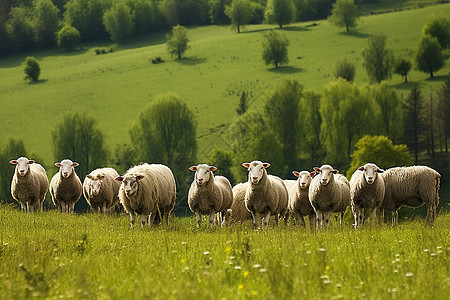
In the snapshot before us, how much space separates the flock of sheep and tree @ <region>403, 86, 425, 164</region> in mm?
58034

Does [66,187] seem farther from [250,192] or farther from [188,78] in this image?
[188,78]

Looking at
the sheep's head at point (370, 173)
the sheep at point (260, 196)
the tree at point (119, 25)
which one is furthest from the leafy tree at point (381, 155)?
the tree at point (119, 25)

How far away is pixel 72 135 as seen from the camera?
88125 millimetres

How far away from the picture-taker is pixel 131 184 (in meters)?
18.4

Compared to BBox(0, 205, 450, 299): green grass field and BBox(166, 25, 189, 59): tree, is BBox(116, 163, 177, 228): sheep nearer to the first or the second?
BBox(0, 205, 450, 299): green grass field

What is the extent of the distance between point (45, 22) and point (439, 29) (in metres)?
87.0

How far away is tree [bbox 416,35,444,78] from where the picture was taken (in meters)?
99.1

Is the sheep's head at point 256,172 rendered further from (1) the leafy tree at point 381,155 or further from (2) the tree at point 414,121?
(2) the tree at point 414,121

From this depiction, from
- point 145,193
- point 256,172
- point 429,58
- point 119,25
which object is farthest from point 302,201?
point 119,25

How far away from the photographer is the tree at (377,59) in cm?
10050

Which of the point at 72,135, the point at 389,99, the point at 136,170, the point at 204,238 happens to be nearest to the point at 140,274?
the point at 204,238

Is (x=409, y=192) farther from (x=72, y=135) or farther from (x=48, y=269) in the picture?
Answer: (x=72, y=135)

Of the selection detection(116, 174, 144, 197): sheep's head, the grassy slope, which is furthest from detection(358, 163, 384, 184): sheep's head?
the grassy slope

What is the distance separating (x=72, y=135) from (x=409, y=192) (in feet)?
231
